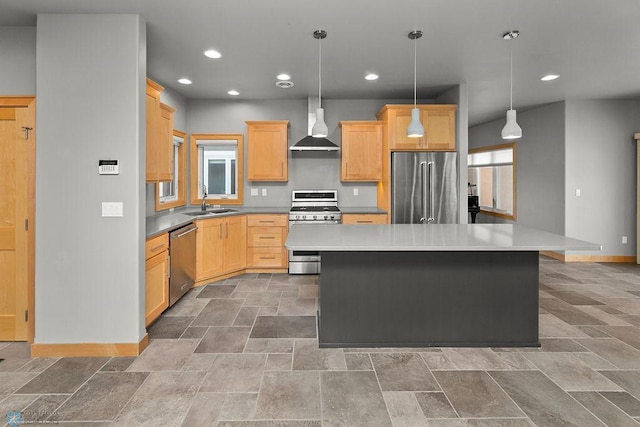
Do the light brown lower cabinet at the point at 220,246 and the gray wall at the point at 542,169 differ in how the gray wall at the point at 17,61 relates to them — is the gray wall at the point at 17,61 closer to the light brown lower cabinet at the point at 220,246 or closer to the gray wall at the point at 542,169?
the light brown lower cabinet at the point at 220,246

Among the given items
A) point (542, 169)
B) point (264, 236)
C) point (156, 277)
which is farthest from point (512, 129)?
point (542, 169)

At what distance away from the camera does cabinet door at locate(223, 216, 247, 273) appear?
502 centimetres

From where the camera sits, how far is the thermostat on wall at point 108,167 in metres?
2.79

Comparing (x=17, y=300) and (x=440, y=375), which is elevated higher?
(x=17, y=300)

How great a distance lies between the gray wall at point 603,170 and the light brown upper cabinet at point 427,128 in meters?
2.56

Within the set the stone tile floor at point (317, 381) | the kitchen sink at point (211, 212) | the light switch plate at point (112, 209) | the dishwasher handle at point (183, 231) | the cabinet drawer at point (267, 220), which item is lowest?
the stone tile floor at point (317, 381)

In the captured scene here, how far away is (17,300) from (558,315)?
5.01 m

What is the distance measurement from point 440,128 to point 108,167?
4.06 metres

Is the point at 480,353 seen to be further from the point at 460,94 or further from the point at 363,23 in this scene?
the point at 460,94

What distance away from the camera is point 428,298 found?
115 inches

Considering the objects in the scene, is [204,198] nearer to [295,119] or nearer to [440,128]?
[295,119]

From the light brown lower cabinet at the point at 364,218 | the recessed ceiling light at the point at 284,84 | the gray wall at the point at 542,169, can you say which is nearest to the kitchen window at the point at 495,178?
the gray wall at the point at 542,169

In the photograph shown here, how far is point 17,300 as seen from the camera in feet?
9.81

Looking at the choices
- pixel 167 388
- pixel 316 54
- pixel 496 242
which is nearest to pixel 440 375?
pixel 496 242
